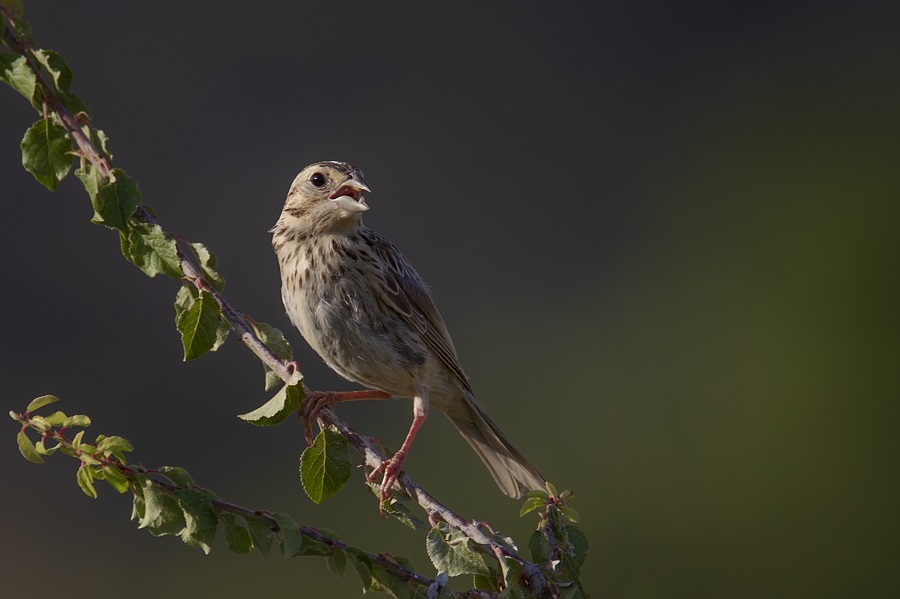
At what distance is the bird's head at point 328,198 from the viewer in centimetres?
406

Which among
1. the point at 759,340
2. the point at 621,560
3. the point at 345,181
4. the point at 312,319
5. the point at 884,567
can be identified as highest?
the point at 345,181

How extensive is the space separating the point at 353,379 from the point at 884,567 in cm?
563

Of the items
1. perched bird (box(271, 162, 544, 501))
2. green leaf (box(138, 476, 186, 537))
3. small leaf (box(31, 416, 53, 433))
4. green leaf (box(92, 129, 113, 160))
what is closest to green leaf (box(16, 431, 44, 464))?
small leaf (box(31, 416, 53, 433))

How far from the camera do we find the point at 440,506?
264cm

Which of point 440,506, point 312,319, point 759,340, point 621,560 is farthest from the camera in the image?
point 759,340

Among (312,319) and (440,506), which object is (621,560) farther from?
(440,506)

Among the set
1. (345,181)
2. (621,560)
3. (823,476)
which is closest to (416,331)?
(345,181)

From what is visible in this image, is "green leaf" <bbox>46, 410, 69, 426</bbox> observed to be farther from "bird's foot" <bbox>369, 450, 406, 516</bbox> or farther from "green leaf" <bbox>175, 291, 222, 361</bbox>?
"bird's foot" <bbox>369, 450, 406, 516</bbox>

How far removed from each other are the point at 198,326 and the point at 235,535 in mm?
441

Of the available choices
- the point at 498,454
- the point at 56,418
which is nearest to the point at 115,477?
the point at 56,418

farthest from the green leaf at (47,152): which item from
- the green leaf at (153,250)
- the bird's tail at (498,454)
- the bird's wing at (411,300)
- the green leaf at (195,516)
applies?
the bird's tail at (498,454)

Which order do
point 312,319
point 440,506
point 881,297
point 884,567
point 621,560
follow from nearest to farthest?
point 440,506
point 312,319
point 884,567
point 621,560
point 881,297

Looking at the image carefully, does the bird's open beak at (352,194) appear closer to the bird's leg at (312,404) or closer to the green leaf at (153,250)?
the bird's leg at (312,404)

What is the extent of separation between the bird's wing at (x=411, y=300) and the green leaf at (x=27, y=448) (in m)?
1.88
